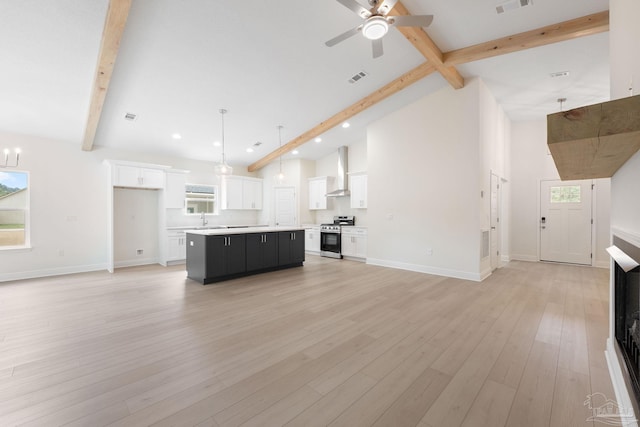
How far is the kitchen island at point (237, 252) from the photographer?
4.82m

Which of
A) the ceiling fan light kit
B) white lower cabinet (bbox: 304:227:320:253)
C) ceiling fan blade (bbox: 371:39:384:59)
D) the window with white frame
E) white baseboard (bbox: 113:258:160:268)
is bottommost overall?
white baseboard (bbox: 113:258:160:268)

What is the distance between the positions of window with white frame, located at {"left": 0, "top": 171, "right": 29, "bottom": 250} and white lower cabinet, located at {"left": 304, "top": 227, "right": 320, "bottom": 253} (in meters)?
6.02

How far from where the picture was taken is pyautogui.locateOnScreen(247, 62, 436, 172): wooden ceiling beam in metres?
4.73

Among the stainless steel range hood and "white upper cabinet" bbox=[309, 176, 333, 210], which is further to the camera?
"white upper cabinet" bbox=[309, 176, 333, 210]

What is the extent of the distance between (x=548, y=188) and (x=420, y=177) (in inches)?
137

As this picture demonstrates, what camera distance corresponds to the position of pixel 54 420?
1.65m

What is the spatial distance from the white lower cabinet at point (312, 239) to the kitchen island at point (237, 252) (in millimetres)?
1843

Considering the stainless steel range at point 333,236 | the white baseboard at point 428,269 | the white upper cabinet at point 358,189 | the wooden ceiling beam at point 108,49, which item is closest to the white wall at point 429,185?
the white baseboard at point 428,269

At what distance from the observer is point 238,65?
4152 mm

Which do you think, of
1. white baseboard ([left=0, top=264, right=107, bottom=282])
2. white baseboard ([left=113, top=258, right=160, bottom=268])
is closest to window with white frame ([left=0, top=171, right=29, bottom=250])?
white baseboard ([left=0, top=264, right=107, bottom=282])

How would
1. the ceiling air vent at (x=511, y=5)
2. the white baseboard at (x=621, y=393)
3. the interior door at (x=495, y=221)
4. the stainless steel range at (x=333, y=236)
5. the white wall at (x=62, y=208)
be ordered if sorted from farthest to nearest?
the stainless steel range at (x=333, y=236) → the interior door at (x=495, y=221) → the white wall at (x=62, y=208) → the ceiling air vent at (x=511, y=5) → the white baseboard at (x=621, y=393)

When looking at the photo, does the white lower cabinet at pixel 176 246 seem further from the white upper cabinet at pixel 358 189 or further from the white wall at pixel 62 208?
the white upper cabinet at pixel 358 189

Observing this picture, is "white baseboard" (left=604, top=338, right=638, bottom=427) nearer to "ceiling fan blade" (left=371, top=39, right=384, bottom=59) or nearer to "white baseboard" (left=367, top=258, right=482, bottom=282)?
"white baseboard" (left=367, top=258, right=482, bottom=282)

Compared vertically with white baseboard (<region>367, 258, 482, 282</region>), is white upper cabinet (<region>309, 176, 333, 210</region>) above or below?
above
